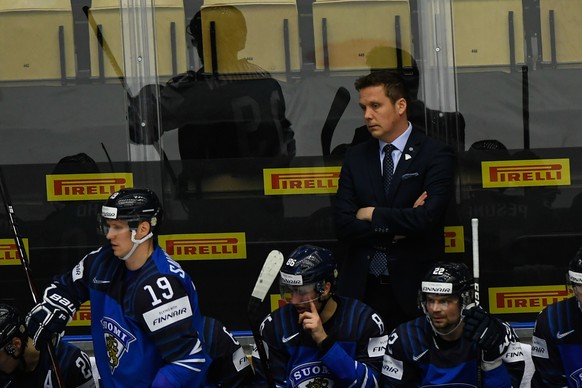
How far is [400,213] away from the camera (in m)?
5.40

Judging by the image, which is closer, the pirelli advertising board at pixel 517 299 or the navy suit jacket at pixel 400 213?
the navy suit jacket at pixel 400 213

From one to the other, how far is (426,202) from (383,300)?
54cm

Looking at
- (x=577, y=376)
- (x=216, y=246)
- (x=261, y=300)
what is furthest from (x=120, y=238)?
(x=577, y=376)

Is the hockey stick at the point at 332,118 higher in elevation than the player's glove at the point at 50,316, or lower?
higher

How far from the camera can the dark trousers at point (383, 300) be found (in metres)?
5.59

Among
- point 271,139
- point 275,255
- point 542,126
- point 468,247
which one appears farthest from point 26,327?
point 542,126

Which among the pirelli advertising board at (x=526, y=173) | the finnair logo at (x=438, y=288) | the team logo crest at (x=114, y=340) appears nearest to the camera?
the team logo crest at (x=114, y=340)

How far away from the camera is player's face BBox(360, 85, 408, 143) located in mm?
5617

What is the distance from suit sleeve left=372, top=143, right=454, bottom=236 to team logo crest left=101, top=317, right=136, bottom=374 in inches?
52.2

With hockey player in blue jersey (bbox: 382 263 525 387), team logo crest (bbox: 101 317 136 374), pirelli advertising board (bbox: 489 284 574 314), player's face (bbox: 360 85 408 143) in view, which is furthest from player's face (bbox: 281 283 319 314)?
pirelli advertising board (bbox: 489 284 574 314)

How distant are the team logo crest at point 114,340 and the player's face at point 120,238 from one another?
0.28 meters

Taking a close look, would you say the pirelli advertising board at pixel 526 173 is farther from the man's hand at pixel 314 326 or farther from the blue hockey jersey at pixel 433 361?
the man's hand at pixel 314 326

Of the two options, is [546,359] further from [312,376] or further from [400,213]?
[312,376]

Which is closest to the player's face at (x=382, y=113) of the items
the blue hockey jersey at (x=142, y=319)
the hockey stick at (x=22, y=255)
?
the blue hockey jersey at (x=142, y=319)
